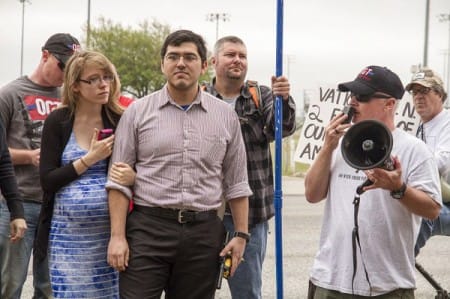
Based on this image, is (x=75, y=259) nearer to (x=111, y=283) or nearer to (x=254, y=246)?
(x=111, y=283)

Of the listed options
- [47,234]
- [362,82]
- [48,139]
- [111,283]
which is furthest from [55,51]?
[362,82]

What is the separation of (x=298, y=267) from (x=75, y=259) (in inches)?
163

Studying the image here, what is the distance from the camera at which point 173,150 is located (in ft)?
10.5

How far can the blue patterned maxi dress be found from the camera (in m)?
3.27

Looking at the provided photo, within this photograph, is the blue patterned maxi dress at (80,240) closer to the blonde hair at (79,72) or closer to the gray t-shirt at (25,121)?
the blonde hair at (79,72)

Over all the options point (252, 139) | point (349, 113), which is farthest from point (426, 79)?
point (349, 113)

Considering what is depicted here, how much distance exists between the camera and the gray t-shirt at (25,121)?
409 cm

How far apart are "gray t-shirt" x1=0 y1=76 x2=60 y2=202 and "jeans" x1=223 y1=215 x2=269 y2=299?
1267mm

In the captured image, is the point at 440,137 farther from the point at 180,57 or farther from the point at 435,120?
the point at 180,57

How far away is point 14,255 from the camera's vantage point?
4043mm

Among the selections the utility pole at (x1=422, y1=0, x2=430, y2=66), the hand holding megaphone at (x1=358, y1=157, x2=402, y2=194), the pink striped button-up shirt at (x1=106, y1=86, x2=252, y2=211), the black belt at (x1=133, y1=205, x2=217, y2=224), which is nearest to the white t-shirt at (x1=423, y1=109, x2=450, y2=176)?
the pink striped button-up shirt at (x1=106, y1=86, x2=252, y2=211)

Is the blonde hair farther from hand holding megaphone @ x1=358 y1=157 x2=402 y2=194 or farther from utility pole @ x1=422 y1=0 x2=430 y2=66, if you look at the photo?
utility pole @ x1=422 y1=0 x2=430 y2=66

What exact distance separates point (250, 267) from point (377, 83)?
5.36 ft

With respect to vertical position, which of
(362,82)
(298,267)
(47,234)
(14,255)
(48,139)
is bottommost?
(298,267)
